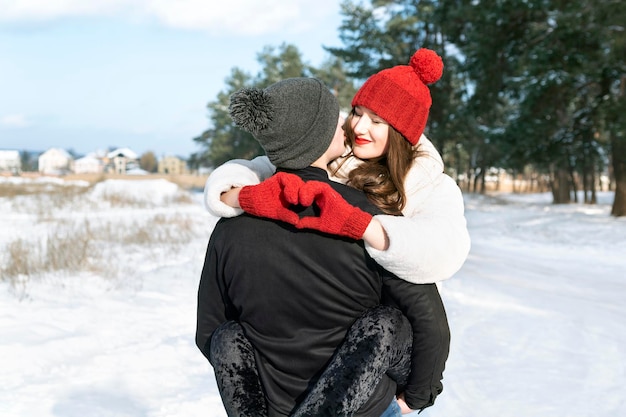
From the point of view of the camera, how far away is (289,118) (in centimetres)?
175

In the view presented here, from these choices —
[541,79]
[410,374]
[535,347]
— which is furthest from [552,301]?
[541,79]

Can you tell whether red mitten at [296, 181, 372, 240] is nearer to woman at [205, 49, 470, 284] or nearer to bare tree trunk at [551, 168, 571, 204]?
woman at [205, 49, 470, 284]

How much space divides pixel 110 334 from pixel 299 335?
4.41m

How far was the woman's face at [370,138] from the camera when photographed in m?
2.11

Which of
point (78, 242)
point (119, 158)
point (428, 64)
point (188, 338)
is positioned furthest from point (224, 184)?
point (119, 158)

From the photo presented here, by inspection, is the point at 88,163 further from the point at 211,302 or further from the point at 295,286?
the point at 295,286

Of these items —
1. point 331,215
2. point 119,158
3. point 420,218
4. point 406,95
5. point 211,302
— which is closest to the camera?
point 331,215

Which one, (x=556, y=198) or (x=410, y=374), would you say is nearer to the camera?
(x=410, y=374)

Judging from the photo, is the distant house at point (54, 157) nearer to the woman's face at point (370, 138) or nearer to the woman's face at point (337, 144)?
the woman's face at point (370, 138)

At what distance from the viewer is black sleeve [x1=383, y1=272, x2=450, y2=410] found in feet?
5.62

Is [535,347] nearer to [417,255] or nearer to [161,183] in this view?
[417,255]

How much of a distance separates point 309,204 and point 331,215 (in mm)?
67

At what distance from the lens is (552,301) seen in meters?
7.25

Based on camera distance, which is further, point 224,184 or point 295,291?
point 224,184
